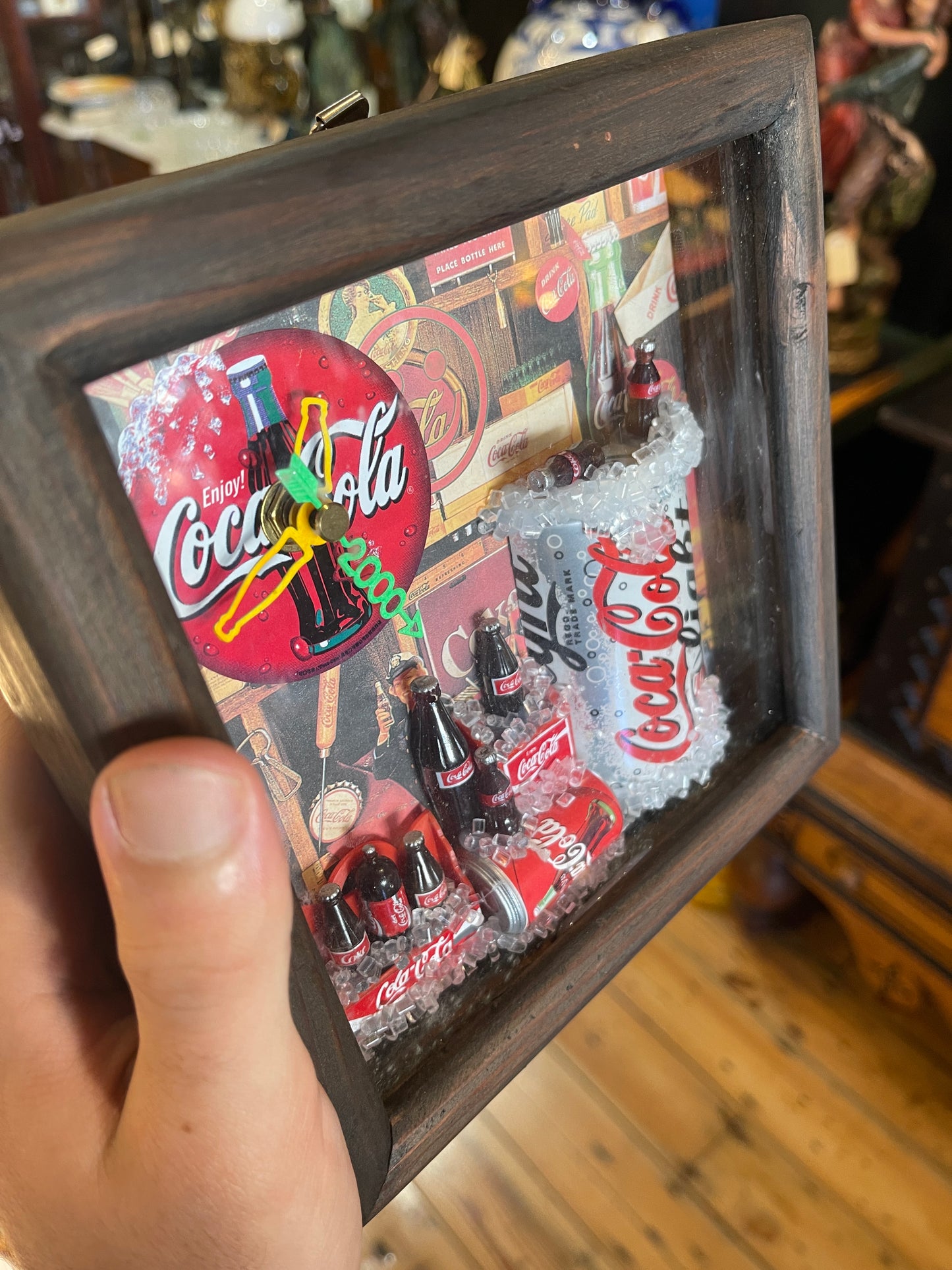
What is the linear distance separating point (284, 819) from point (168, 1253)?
22 cm

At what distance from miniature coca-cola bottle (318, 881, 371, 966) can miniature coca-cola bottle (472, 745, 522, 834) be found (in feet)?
0.36

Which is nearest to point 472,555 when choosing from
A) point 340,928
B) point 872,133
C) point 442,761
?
point 442,761

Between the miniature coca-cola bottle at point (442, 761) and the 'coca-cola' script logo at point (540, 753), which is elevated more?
the miniature coca-cola bottle at point (442, 761)

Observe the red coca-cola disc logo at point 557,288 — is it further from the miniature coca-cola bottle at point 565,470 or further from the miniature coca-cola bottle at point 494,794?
the miniature coca-cola bottle at point 494,794

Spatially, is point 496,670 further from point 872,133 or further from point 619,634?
point 872,133

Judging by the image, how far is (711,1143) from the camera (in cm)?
139

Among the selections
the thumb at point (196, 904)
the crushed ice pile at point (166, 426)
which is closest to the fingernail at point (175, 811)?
the thumb at point (196, 904)

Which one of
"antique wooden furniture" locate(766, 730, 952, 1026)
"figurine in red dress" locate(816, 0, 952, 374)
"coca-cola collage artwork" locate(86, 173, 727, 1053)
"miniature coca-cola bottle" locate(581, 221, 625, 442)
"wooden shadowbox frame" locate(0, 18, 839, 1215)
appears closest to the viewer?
"wooden shadowbox frame" locate(0, 18, 839, 1215)

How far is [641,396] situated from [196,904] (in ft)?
1.27

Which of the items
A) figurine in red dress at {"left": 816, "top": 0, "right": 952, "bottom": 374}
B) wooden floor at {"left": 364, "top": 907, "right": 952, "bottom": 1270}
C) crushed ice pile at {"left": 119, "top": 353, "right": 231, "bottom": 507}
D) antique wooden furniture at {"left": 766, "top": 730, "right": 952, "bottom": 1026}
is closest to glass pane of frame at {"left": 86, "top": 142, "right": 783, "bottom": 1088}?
crushed ice pile at {"left": 119, "top": 353, "right": 231, "bottom": 507}

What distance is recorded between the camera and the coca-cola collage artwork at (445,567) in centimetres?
40

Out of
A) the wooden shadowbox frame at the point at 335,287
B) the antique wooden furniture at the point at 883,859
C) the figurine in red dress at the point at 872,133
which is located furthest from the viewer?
the antique wooden furniture at the point at 883,859

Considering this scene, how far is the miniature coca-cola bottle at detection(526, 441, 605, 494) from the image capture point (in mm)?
524

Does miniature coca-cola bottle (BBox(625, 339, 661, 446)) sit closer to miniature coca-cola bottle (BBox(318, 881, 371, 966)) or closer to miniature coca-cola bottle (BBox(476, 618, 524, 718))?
miniature coca-cola bottle (BBox(476, 618, 524, 718))
